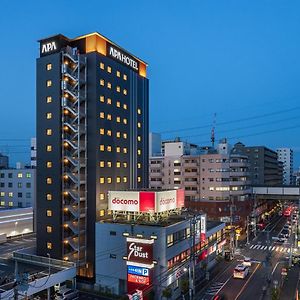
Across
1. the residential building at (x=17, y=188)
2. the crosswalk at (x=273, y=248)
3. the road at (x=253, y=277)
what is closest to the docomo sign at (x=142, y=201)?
the road at (x=253, y=277)

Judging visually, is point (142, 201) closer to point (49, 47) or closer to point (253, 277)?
point (253, 277)

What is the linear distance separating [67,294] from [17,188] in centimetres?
4614

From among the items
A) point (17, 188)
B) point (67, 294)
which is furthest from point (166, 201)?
point (17, 188)

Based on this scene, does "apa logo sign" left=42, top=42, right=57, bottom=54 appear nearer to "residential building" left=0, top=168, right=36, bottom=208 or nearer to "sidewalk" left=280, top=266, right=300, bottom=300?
"residential building" left=0, top=168, right=36, bottom=208

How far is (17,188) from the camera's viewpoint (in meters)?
79.4

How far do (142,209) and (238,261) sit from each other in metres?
23.6

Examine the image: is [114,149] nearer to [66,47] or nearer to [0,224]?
[66,47]

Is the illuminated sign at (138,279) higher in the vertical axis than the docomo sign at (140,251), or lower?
lower

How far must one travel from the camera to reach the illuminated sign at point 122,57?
169 ft

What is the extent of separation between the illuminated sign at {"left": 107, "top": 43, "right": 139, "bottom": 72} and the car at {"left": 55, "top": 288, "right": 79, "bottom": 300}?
116 ft

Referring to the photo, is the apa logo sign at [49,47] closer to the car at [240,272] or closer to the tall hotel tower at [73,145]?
the tall hotel tower at [73,145]

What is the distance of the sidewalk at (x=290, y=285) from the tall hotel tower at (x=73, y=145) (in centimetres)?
2615

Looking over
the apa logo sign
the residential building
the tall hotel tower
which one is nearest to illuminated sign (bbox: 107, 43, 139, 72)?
the tall hotel tower

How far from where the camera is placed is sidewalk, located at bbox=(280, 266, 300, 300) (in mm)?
38484
